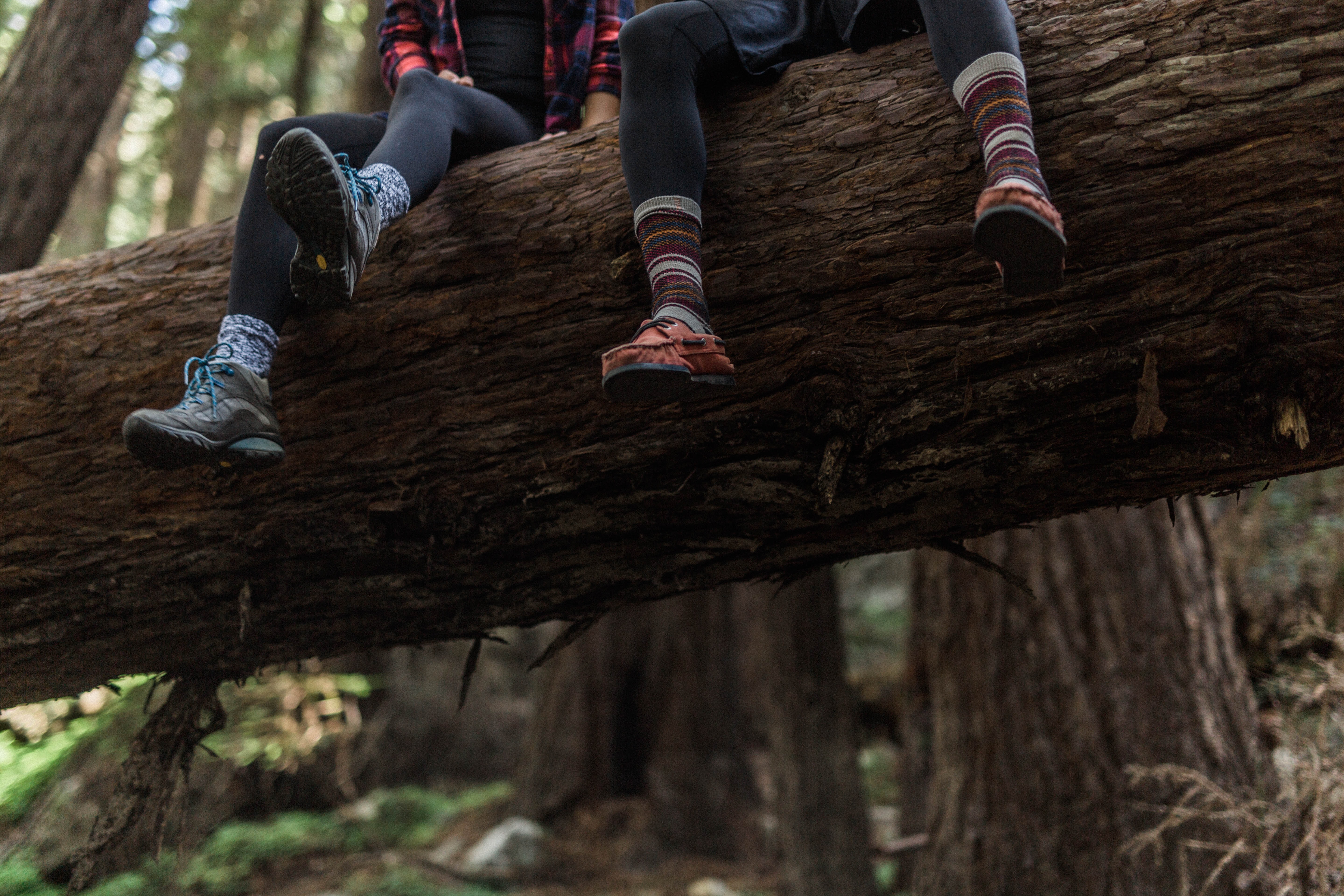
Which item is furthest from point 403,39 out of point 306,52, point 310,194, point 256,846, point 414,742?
point 414,742

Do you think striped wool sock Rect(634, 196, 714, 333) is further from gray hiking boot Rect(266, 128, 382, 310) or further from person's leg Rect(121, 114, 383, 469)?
person's leg Rect(121, 114, 383, 469)

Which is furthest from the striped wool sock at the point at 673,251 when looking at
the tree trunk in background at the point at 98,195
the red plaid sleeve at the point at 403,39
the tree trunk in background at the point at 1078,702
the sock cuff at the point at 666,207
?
the tree trunk in background at the point at 98,195

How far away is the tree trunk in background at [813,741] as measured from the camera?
159 inches

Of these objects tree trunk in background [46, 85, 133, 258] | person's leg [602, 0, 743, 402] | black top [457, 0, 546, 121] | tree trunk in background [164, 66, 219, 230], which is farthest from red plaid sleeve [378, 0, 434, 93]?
tree trunk in background [46, 85, 133, 258]

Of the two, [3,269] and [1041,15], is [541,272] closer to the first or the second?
[1041,15]

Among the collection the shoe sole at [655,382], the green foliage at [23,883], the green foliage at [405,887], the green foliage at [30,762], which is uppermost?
the shoe sole at [655,382]

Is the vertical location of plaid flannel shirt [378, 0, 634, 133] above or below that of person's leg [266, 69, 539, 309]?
Answer: above

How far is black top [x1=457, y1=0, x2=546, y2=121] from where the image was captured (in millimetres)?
2545

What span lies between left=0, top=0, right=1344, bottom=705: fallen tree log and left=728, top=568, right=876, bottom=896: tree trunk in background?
2.23m

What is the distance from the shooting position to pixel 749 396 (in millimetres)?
1920

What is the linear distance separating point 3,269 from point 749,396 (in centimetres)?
346

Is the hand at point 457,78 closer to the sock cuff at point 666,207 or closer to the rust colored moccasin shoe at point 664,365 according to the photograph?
the sock cuff at point 666,207

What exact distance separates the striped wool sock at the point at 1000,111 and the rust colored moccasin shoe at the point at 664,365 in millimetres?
604

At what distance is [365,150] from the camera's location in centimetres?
221
